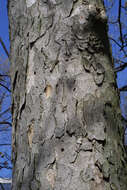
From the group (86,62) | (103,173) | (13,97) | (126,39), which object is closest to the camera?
(103,173)

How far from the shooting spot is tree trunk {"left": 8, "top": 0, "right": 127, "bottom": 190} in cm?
68

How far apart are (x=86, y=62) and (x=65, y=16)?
0.21m

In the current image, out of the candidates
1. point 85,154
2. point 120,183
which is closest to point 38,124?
point 85,154

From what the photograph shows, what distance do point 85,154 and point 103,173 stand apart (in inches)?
2.9

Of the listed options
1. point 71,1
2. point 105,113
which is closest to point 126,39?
point 71,1

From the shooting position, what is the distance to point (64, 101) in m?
0.76

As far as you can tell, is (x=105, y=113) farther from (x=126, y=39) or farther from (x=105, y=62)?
(x=126, y=39)

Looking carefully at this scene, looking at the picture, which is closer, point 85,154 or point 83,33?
point 85,154

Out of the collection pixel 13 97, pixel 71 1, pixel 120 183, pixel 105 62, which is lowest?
pixel 120 183

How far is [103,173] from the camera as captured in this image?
67 centimetres

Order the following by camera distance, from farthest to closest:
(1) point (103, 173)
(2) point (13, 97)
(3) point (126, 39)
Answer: (3) point (126, 39) → (2) point (13, 97) → (1) point (103, 173)

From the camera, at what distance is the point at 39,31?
2.90ft

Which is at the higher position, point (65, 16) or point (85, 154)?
point (65, 16)

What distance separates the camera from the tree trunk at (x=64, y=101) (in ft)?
2.24
